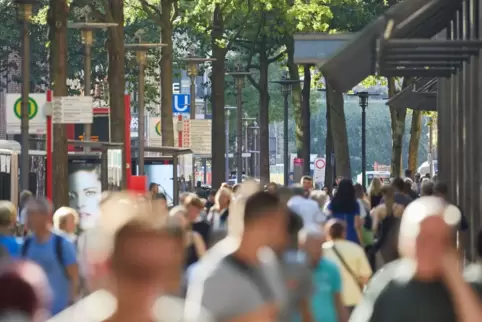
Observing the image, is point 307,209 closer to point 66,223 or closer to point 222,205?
point 222,205

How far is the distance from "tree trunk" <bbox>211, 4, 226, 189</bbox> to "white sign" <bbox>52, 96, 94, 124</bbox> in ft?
67.2

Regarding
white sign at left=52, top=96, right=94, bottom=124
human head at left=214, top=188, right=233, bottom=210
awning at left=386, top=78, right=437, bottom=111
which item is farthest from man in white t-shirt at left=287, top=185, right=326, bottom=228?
awning at left=386, top=78, right=437, bottom=111

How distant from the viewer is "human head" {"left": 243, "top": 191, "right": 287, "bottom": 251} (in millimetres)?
6758

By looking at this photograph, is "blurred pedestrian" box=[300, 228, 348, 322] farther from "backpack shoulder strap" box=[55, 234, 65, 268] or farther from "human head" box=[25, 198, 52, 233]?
"human head" box=[25, 198, 52, 233]

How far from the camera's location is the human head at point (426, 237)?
6555mm

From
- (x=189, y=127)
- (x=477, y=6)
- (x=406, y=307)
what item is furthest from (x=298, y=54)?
(x=189, y=127)

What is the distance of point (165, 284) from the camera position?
4.62 meters

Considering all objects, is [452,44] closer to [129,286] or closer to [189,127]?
[129,286]

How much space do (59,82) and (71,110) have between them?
2097 millimetres

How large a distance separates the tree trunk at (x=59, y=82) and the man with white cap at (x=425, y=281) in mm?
21186

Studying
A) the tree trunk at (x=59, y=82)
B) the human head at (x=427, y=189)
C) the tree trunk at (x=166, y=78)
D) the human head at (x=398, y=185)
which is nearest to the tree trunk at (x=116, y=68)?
the tree trunk at (x=59, y=82)

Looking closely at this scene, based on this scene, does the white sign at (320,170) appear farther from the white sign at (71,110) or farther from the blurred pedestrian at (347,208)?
the blurred pedestrian at (347,208)

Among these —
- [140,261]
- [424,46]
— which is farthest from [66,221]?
[140,261]

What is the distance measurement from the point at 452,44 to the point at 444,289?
36.5ft
